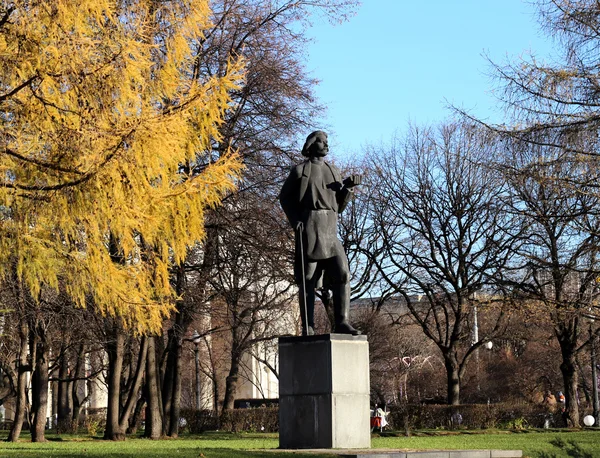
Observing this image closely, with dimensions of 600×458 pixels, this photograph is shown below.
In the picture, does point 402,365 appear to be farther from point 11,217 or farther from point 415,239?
point 11,217

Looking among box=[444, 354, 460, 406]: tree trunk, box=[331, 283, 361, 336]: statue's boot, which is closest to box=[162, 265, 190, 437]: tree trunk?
box=[331, 283, 361, 336]: statue's boot

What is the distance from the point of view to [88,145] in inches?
432

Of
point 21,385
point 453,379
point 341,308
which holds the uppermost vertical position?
point 341,308

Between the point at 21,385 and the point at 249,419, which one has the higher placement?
the point at 21,385

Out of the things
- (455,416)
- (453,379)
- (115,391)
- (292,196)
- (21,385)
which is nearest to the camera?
(292,196)

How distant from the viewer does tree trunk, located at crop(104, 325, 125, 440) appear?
22.4 meters

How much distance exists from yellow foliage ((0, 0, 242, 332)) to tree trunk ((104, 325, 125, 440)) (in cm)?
935

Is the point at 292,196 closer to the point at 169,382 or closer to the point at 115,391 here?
the point at 115,391

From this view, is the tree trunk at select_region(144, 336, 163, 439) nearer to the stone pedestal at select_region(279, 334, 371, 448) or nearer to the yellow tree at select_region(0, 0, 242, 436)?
the yellow tree at select_region(0, 0, 242, 436)

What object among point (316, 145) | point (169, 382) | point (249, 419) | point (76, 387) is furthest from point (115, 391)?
point (76, 387)

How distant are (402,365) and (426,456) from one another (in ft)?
169

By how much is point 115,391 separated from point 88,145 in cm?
1352

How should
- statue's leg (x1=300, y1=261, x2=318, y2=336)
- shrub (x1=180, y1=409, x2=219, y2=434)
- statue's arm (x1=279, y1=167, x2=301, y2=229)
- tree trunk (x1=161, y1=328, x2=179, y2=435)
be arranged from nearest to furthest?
statue's leg (x1=300, y1=261, x2=318, y2=336) < statue's arm (x1=279, y1=167, x2=301, y2=229) < tree trunk (x1=161, y1=328, x2=179, y2=435) < shrub (x1=180, y1=409, x2=219, y2=434)

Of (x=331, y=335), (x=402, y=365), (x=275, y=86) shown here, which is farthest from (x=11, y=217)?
(x=402, y=365)
